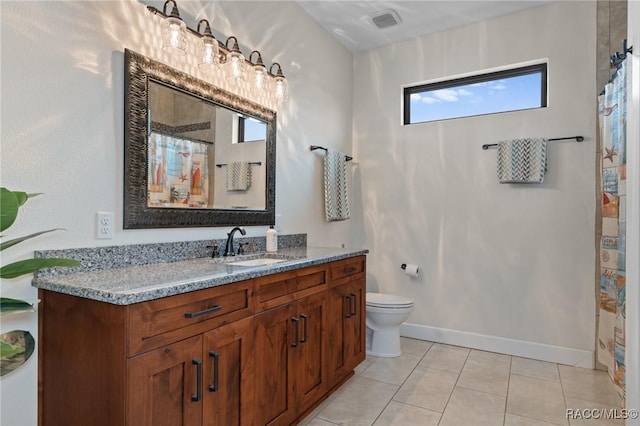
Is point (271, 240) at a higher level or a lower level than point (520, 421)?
higher

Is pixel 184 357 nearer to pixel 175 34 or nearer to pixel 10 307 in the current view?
pixel 10 307

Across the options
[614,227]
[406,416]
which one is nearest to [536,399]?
[406,416]

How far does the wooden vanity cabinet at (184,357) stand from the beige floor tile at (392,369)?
29.1 inches

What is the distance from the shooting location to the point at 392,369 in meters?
2.74

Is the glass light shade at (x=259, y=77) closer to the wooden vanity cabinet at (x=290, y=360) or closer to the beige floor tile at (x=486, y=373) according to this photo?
the wooden vanity cabinet at (x=290, y=360)

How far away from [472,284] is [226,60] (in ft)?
8.60

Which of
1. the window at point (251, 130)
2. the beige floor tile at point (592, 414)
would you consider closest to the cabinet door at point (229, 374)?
the window at point (251, 130)

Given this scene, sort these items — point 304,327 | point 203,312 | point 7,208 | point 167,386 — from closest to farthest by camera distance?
point 7,208 → point 167,386 → point 203,312 → point 304,327

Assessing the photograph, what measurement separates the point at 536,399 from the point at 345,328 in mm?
1264

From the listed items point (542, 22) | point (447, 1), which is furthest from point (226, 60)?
point (542, 22)

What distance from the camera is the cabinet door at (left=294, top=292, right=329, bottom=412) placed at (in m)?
1.95

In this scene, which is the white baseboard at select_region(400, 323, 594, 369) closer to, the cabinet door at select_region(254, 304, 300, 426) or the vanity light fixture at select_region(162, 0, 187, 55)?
the cabinet door at select_region(254, 304, 300, 426)

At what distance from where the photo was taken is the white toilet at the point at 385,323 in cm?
291

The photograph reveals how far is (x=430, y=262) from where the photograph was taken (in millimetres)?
3383
